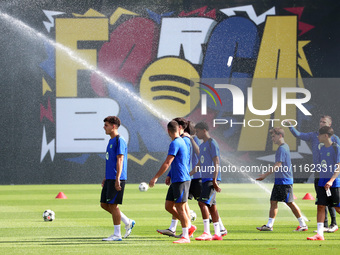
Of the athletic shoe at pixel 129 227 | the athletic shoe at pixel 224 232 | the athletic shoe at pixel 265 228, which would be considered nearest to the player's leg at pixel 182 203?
the athletic shoe at pixel 129 227

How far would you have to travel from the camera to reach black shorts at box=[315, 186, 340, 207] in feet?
34.3

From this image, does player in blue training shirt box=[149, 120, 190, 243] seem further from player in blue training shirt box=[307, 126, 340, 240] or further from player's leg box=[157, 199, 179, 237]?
player in blue training shirt box=[307, 126, 340, 240]

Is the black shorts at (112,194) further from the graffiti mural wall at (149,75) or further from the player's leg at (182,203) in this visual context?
the graffiti mural wall at (149,75)

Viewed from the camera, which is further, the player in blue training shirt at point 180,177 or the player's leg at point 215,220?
the player's leg at point 215,220

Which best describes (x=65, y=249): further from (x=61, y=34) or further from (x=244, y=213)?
(x=61, y=34)

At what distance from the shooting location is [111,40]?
2583cm

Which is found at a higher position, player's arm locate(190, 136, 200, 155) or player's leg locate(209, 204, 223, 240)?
player's arm locate(190, 136, 200, 155)

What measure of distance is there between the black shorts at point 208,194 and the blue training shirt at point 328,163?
1.64m

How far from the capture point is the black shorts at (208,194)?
10305 millimetres

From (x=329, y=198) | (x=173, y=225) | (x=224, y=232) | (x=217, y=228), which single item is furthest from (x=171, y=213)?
(x=329, y=198)

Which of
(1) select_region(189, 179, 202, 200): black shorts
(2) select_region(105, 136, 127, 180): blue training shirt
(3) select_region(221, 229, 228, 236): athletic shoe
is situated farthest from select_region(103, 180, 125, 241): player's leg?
(3) select_region(221, 229, 228, 236): athletic shoe

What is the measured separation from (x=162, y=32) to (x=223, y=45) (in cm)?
229

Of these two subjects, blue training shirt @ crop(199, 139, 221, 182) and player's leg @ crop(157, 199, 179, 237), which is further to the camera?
player's leg @ crop(157, 199, 179, 237)

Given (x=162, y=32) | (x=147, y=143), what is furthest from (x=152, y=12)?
(x=147, y=143)
